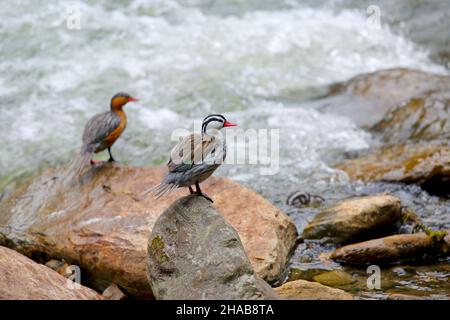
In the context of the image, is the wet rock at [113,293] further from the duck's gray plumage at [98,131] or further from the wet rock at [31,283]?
the duck's gray plumage at [98,131]

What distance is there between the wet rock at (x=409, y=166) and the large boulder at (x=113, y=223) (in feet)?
6.97

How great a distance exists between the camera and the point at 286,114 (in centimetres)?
1070

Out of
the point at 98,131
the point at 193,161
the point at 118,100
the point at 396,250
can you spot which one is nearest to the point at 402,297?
the point at 396,250

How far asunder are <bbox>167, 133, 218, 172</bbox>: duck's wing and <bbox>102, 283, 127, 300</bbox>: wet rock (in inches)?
59.6

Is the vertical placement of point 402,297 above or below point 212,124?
below

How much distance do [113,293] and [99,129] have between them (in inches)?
81.4

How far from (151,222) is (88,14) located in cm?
860

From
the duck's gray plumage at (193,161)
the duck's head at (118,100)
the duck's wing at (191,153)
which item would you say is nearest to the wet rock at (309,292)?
the duck's gray plumage at (193,161)

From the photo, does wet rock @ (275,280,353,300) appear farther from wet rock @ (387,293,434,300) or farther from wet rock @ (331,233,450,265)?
wet rock @ (331,233,450,265)

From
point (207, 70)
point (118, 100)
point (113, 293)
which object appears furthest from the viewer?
point (207, 70)

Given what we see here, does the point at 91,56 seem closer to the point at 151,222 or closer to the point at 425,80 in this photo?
the point at 425,80

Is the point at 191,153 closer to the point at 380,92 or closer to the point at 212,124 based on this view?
the point at 212,124

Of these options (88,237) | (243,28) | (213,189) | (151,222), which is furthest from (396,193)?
(243,28)

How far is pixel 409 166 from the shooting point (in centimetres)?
830
